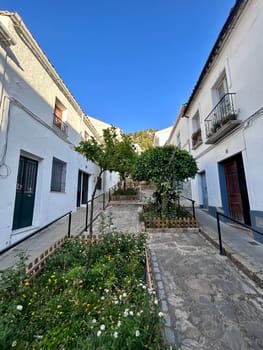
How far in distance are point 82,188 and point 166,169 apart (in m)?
6.11

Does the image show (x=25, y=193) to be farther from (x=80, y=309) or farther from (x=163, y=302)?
(x=163, y=302)

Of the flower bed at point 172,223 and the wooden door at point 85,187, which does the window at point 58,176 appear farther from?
the flower bed at point 172,223

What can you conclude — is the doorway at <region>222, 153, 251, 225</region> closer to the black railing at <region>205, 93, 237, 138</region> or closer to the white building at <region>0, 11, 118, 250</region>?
the black railing at <region>205, 93, 237, 138</region>

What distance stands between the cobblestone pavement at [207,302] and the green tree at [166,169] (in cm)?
259

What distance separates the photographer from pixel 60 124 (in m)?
7.11

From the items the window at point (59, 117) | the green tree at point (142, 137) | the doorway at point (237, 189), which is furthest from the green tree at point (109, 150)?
the green tree at point (142, 137)

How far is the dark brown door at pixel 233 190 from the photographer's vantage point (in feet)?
17.8

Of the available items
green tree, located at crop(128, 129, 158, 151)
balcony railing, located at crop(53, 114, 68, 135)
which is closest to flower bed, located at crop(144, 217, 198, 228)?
balcony railing, located at crop(53, 114, 68, 135)

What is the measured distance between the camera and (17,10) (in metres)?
4.43

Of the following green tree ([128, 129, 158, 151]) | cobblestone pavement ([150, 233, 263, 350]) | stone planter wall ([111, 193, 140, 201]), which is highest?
green tree ([128, 129, 158, 151])

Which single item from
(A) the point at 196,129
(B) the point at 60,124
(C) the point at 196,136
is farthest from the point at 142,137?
(B) the point at 60,124

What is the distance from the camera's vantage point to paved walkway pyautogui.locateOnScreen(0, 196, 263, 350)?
163 centimetres

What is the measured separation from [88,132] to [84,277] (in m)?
9.59

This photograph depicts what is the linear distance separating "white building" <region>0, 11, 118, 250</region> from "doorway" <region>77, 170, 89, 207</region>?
1.74m
